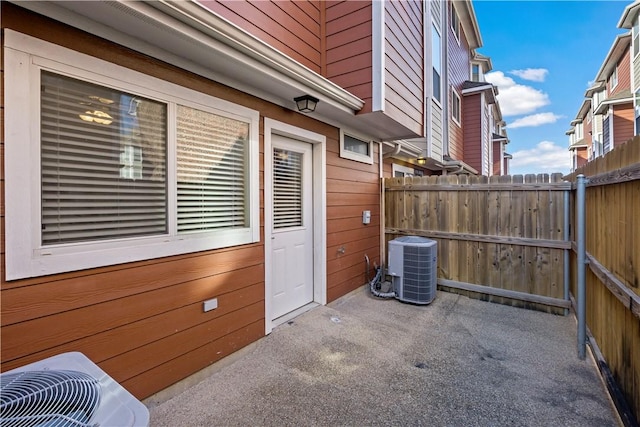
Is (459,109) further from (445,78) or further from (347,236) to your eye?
(347,236)

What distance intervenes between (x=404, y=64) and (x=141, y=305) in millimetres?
4136

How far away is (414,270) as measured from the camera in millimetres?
4082

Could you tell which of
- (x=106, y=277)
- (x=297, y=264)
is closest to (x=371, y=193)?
(x=297, y=264)

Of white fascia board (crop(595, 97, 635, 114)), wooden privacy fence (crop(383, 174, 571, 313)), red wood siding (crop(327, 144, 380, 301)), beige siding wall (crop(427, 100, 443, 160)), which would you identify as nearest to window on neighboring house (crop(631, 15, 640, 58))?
white fascia board (crop(595, 97, 635, 114))

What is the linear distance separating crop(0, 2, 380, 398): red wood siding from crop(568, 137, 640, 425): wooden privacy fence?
2690mm

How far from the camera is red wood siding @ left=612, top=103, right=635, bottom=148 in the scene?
10.7m

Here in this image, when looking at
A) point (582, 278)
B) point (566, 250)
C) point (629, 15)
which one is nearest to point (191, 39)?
point (582, 278)

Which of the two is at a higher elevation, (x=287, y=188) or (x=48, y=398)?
(x=287, y=188)

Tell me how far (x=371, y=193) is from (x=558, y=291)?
9.29ft

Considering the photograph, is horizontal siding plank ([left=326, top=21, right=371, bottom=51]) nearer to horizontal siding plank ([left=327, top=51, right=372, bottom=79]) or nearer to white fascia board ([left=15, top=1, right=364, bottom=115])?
horizontal siding plank ([left=327, top=51, right=372, bottom=79])

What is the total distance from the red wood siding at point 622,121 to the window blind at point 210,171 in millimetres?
14465

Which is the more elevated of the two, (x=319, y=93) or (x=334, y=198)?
(x=319, y=93)

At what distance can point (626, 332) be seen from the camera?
6.06ft

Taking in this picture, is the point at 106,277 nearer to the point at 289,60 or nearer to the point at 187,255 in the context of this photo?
the point at 187,255
